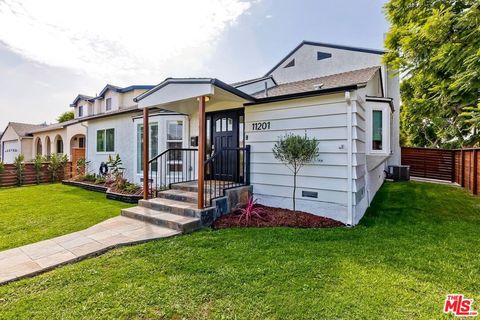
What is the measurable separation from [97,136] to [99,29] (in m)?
6.41

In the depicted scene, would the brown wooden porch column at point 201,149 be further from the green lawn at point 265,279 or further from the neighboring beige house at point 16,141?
the neighboring beige house at point 16,141

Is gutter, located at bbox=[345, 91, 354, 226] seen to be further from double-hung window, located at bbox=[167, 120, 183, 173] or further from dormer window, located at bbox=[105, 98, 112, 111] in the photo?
dormer window, located at bbox=[105, 98, 112, 111]

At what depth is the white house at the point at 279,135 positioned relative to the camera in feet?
17.0

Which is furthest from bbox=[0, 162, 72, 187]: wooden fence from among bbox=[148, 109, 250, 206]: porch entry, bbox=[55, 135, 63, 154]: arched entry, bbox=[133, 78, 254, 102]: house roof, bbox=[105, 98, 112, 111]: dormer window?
bbox=[133, 78, 254, 102]: house roof

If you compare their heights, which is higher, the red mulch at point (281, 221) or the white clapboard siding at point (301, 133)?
the white clapboard siding at point (301, 133)

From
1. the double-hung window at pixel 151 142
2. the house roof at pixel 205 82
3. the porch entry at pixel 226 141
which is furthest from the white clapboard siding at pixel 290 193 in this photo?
the double-hung window at pixel 151 142

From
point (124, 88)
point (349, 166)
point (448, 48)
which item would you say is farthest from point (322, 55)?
point (124, 88)

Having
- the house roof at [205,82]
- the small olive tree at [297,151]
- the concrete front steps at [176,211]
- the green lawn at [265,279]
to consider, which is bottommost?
the green lawn at [265,279]

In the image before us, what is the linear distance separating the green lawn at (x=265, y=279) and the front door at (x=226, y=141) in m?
2.66

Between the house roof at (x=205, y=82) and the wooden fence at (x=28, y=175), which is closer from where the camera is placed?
the house roof at (x=205, y=82)

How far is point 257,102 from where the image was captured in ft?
20.9

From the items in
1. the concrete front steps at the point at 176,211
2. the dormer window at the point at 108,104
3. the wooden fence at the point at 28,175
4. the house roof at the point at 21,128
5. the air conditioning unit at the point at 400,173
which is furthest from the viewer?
the house roof at the point at 21,128

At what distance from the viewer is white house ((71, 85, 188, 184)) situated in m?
8.67

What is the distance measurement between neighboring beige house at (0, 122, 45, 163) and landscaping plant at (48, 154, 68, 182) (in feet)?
41.5
